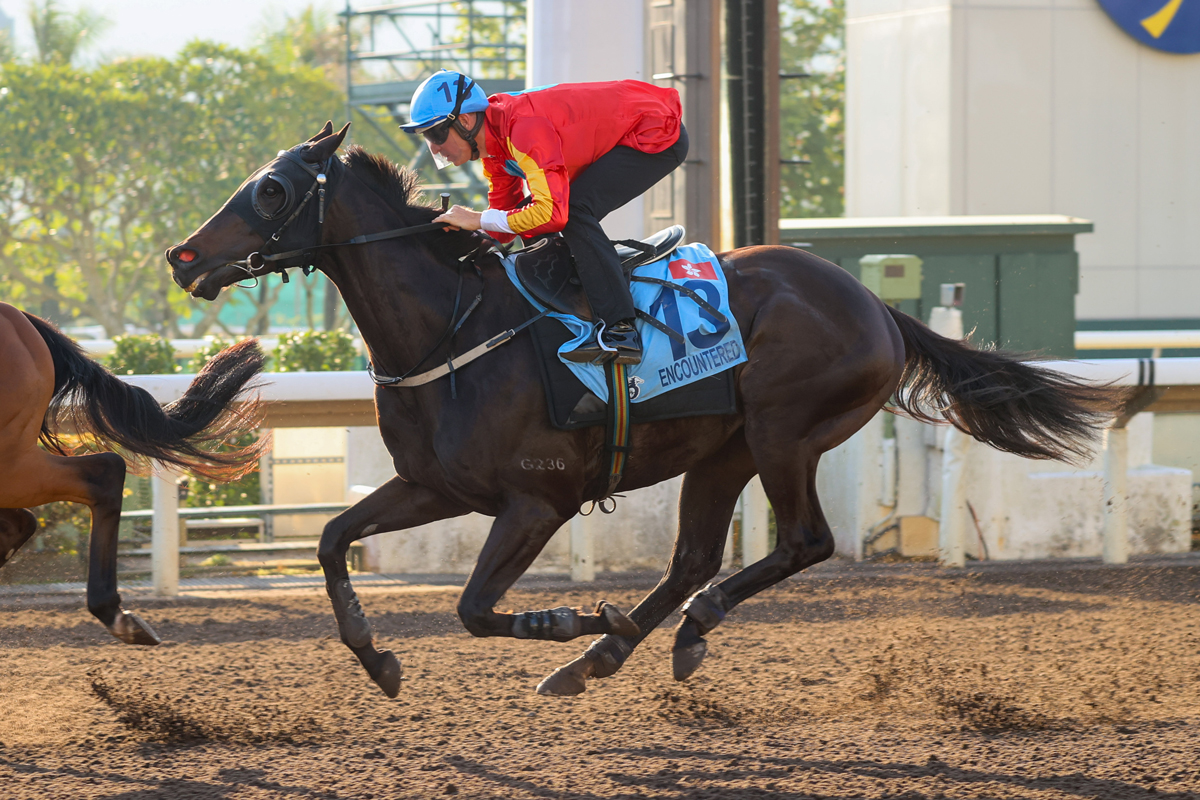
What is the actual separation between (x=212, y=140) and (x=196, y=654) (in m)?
23.1

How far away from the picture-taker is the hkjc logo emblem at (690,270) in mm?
4098

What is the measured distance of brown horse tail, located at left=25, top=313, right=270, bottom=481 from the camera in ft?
15.2

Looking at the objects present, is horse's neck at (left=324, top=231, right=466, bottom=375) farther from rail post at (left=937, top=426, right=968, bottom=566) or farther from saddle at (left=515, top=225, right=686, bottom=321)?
rail post at (left=937, top=426, right=968, bottom=566)

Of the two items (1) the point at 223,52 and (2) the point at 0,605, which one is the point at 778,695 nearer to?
(2) the point at 0,605

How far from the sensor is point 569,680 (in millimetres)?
4035

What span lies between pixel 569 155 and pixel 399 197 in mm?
539

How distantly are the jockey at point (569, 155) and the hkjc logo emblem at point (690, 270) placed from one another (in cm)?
26

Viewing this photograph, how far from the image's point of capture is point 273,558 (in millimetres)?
7789

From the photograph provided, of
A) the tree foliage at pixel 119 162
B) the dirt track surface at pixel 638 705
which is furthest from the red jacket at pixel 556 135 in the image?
the tree foliage at pixel 119 162

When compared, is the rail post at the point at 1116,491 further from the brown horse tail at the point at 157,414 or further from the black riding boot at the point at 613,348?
the brown horse tail at the point at 157,414

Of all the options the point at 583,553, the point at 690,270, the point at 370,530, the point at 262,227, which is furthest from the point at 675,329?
the point at 583,553

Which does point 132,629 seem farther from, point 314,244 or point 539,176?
point 539,176

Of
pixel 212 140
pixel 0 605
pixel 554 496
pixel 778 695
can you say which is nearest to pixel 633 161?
pixel 554 496

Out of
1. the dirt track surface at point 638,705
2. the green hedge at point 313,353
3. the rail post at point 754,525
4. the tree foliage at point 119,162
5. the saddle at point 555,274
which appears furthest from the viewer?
the tree foliage at point 119,162
